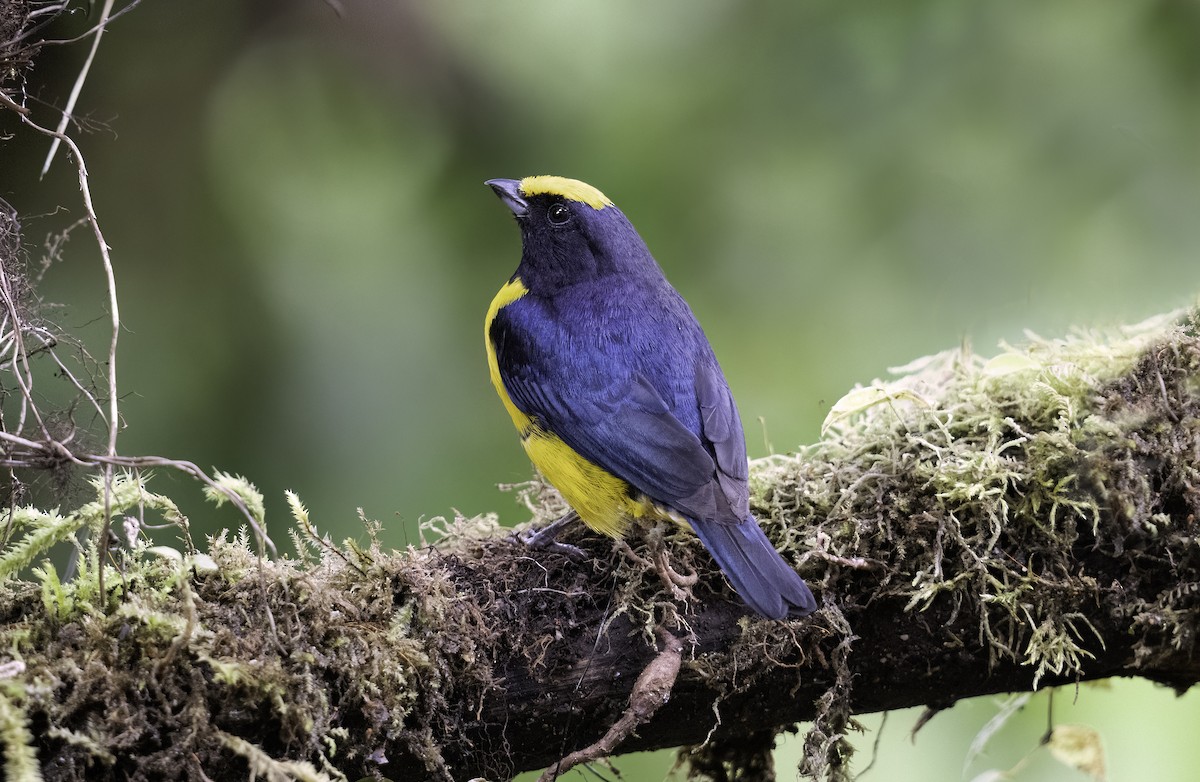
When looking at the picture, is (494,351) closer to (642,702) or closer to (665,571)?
(665,571)

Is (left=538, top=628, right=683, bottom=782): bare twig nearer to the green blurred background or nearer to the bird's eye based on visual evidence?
the green blurred background

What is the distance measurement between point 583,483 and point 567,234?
111 centimetres

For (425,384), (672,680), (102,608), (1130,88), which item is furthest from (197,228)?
(1130,88)

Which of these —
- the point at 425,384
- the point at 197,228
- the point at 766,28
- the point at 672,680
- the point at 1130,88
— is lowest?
the point at 672,680

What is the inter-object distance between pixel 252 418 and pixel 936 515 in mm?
2606

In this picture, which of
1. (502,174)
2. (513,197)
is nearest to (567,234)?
(513,197)

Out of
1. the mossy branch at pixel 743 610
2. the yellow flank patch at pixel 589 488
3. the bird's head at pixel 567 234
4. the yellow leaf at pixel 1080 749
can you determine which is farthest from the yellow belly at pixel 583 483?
the yellow leaf at pixel 1080 749

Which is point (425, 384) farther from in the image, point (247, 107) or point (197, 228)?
point (247, 107)

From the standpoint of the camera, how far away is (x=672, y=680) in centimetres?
234

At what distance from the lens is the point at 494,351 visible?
350cm

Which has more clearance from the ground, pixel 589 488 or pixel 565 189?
pixel 565 189

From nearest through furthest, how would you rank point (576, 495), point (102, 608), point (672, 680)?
point (102, 608)
point (672, 680)
point (576, 495)

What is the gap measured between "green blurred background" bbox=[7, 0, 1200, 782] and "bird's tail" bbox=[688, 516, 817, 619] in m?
1.52

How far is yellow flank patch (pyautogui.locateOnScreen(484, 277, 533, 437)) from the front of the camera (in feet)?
10.9
